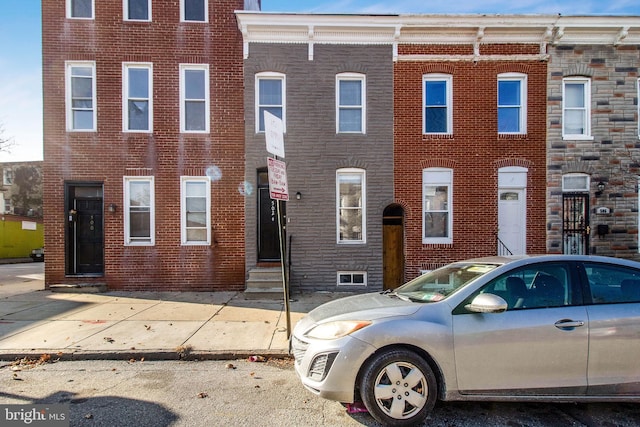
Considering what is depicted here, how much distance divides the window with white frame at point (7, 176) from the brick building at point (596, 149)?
3770 centimetres

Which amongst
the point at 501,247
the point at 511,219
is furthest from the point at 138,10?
the point at 501,247

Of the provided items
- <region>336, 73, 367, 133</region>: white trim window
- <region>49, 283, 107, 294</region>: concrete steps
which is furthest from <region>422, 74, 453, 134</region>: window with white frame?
<region>49, 283, 107, 294</region>: concrete steps

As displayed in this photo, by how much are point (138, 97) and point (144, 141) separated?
4.07 ft

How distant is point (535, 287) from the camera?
3359mm

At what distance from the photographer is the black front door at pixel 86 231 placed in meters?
9.17

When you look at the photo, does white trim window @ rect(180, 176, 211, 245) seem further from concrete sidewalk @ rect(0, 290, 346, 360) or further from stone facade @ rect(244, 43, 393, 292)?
concrete sidewalk @ rect(0, 290, 346, 360)

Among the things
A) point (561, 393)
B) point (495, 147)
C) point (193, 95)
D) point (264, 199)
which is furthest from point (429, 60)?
point (561, 393)

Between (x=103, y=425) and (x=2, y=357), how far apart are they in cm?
295

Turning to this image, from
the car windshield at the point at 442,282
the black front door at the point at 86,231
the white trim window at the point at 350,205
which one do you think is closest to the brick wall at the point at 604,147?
the white trim window at the point at 350,205

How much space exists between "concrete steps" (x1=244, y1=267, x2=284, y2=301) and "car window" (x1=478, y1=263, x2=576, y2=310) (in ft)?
18.7

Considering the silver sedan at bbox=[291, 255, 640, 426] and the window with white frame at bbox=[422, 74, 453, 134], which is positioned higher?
the window with white frame at bbox=[422, 74, 453, 134]

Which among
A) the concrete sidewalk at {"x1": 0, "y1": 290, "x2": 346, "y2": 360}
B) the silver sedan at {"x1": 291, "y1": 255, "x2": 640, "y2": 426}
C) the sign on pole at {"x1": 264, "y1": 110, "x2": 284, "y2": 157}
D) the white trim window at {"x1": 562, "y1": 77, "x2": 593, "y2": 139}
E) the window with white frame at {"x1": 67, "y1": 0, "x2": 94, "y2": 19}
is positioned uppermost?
the window with white frame at {"x1": 67, "y1": 0, "x2": 94, "y2": 19}

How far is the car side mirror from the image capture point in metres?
3.07

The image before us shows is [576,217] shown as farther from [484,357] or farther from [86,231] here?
[86,231]
